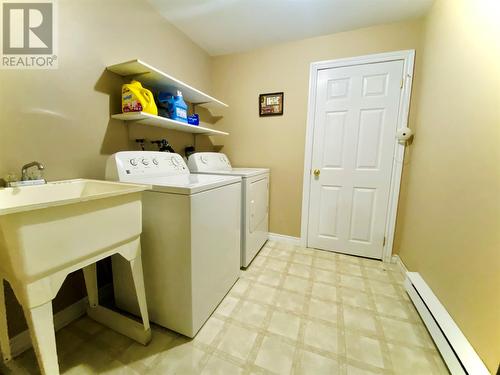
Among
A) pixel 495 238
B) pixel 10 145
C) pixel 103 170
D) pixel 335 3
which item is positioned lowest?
pixel 495 238

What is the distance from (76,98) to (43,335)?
1234mm

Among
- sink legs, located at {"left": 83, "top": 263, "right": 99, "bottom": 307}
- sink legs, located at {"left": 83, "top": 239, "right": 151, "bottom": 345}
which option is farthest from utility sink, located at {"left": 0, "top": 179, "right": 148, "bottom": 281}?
sink legs, located at {"left": 83, "top": 263, "right": 99, "bottom": 307}

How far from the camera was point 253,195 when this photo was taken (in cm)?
191

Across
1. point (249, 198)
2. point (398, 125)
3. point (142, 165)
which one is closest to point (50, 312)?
point (142, 165)

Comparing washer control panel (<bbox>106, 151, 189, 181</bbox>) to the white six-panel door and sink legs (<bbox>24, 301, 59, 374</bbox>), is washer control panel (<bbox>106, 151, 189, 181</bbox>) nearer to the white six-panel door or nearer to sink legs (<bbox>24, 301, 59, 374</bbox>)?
sink legs (<bbox>24, 301, 59, 374</bbox>)

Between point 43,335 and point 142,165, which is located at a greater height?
point 142,165

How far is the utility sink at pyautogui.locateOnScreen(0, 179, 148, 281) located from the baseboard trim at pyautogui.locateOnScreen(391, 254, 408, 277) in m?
2.19

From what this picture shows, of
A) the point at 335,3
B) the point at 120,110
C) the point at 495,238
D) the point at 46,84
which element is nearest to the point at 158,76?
the point at 120,110

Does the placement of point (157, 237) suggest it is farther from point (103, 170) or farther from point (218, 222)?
point (103, 170)

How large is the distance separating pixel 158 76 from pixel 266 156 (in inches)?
53.5

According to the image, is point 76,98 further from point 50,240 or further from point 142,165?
point 50,240

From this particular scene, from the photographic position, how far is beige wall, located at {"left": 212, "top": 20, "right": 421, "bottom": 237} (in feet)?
6.90

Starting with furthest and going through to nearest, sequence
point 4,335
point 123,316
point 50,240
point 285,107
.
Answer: point 285,107 → point 123,316 → point 4,335 → point 50,240

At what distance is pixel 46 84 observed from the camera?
3.67ft
